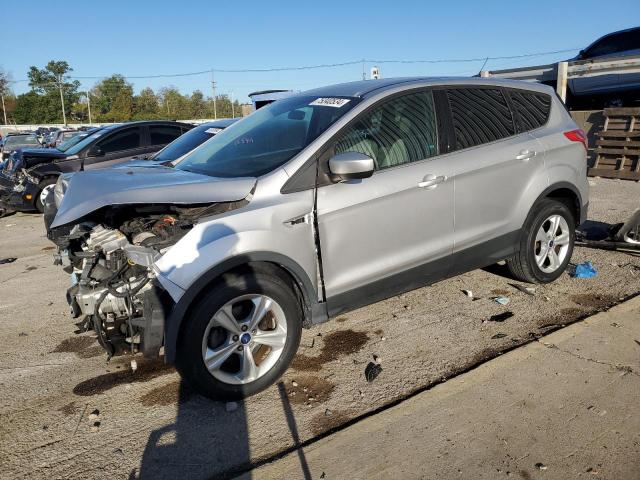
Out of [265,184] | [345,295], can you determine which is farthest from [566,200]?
[265,184]

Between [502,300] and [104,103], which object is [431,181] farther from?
[104,103]

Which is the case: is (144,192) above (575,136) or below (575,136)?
below

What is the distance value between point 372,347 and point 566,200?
2530mm

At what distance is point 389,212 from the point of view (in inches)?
141

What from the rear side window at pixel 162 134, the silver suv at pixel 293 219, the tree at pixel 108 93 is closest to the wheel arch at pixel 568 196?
the silver suv at pixel 293 219

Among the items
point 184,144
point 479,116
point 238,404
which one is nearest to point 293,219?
point 238,404

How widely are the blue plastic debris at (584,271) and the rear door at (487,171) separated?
1096 millimetres

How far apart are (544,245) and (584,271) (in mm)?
704

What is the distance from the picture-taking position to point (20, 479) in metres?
2.56

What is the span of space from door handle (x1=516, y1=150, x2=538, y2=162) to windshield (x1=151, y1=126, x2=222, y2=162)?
10.8 feet

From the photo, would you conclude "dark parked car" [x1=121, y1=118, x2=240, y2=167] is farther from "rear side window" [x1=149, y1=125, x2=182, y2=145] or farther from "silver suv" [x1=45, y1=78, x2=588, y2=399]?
"rear side window" [x1=149, y1=125, x2=182, y2=145]

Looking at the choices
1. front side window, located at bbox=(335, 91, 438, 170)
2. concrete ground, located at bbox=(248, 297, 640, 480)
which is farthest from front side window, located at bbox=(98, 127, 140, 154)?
concrete ground, located at bbox=(248, 297, 640, 480)

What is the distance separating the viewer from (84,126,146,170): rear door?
10039 millimetres

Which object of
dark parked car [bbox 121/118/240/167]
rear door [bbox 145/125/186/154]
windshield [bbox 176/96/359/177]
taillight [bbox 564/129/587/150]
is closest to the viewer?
windshield [bbox 176/96/359/177]
